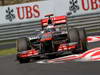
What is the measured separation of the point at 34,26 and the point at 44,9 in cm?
113

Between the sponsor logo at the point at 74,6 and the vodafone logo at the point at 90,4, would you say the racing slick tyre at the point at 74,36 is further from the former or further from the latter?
the vodafone logo at the point at 90,4

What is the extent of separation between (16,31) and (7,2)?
6.56 meters

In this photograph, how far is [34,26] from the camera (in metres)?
19.7

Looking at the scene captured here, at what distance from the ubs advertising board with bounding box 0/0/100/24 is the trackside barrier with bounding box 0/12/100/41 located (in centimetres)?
24

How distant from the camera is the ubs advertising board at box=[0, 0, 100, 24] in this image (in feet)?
63.3

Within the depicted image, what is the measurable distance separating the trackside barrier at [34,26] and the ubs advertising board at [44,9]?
0.24 metres

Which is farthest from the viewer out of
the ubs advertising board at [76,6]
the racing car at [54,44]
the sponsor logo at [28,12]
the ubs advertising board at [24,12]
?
the sponsor logo at [28,12]

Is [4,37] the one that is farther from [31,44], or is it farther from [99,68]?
[99,68]

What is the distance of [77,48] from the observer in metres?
10.6

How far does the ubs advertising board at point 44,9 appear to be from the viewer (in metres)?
19.3

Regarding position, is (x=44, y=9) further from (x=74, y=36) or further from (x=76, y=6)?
(x=74, y=36)

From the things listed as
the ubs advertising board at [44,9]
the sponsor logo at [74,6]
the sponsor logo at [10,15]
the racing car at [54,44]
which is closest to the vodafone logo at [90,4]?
the ubs advertising board at [44,9]

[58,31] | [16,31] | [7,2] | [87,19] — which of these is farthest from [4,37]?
[58,31]

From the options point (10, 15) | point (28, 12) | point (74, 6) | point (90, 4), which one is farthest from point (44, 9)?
point (90, 4)
